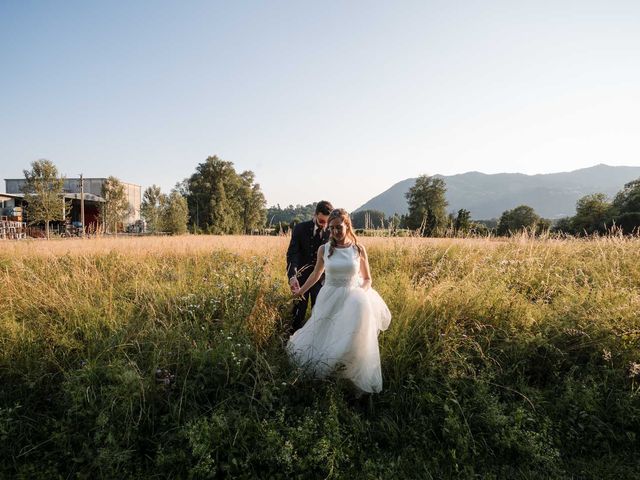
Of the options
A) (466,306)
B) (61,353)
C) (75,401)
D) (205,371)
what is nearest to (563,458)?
(466,306)

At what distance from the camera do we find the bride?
3641 millimetres

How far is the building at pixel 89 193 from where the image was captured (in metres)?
46.8

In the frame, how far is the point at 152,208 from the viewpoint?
41688 millimetres

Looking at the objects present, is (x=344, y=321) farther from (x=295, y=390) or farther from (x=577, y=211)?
(x=577, y=211)

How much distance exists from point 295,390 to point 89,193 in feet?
253

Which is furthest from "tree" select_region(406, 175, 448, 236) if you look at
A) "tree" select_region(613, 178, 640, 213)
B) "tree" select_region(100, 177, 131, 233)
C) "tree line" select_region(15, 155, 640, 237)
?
"tree" select_region(100, 177, 131, 233)

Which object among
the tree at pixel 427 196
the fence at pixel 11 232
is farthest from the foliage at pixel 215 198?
the tree at pixel 427 196

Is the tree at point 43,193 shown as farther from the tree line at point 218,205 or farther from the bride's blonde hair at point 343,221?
the bride's blonde hair at point 343,221

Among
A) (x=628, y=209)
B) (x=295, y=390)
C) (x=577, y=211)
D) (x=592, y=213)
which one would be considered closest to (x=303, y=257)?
(x=295, y=390)

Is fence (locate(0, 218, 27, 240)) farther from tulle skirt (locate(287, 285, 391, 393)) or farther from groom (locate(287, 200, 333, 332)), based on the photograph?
tulle skirt (locate(287, 285, 391, 393))

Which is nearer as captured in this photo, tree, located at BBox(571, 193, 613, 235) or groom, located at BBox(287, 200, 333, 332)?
groom, located at BBox(287, 200, 333, 332)

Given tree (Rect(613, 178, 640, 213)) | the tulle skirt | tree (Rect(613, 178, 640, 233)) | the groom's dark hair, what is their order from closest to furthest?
the tulle skirt → the groom's dark hair → tree (Rect(613, 178, 640, 233)) → tree (Rect(613, 178, 640, 213))

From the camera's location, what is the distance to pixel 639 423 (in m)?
3.43

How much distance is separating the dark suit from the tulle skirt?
100 cm
